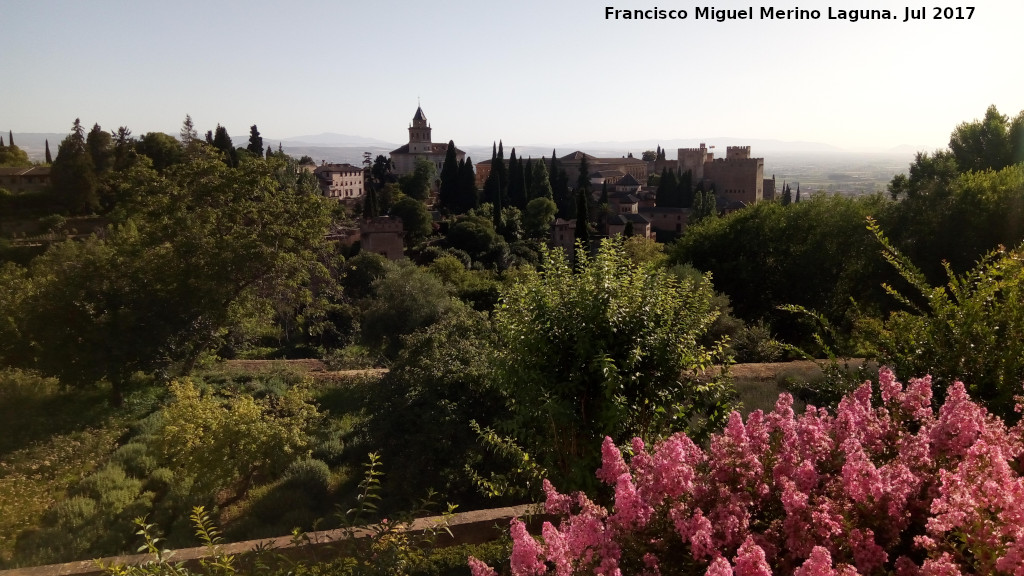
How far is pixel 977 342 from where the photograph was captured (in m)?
4.46

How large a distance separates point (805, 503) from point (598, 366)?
179 centimetres

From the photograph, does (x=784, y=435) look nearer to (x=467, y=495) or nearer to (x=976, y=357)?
(x=976, y=357)

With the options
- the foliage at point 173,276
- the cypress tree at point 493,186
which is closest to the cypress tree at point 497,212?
the cypress tree at point 493,186

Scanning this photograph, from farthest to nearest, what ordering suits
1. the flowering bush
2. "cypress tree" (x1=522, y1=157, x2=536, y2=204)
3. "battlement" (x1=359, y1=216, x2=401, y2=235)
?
"cypress tree" (x1=522, y1=157, x2=536, y2=204)
"battlement" (x1=359, y1=216, x2=401, y2=235)
the flowering bush

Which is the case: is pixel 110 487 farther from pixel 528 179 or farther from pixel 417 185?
pixel 528 179

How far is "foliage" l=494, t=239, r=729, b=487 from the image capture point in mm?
4332

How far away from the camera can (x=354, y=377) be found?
41.0 feet

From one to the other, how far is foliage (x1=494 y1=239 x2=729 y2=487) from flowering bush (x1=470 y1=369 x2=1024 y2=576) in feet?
3.74

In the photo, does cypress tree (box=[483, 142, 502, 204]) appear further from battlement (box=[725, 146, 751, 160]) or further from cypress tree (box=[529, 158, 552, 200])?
battlement (box=[725, 146, 751, 160])

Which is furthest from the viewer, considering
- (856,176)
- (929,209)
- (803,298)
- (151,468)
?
(856,176)

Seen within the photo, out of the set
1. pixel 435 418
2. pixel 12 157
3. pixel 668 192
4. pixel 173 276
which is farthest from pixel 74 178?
pixel 668 192

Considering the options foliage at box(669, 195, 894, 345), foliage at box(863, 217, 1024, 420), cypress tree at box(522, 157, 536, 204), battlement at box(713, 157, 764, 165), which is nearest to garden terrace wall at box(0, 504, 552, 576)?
foliage at box(863, 217, 1024, 420)

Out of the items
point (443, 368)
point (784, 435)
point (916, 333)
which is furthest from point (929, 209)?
point (784, 435)

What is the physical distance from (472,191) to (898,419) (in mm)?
46703
